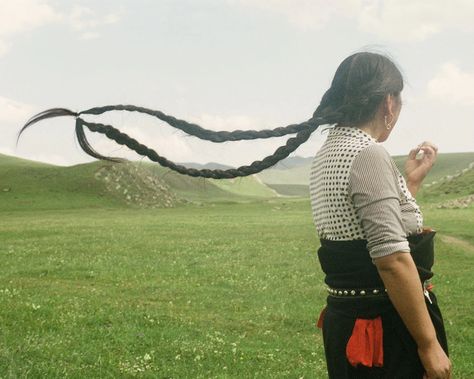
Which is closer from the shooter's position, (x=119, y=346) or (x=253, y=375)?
(x=253, y=375)

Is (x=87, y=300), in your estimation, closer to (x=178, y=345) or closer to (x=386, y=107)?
(x=178, y=345)

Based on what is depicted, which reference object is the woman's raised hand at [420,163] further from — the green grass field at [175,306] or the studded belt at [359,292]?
the green grass field at [175,306]

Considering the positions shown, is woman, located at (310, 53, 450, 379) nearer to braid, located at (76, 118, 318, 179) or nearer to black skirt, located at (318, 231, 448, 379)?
black skirt, located at (318, 231, 448, 379)

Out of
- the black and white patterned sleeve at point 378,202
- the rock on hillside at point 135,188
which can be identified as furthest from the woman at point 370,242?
the rock on hillside at point 135,188

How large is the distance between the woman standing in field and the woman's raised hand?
90 centimetres

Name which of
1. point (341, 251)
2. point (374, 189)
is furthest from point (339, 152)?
point (341, 251)

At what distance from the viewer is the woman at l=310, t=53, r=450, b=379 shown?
145 inches

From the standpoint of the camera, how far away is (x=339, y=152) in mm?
3955

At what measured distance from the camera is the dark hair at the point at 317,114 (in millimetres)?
4051

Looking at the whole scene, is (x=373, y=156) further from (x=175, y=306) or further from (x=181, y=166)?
(x=175, y=306)

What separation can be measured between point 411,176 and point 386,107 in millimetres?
1208

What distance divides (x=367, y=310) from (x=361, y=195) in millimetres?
822

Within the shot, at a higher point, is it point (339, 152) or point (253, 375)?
point (339, 152)

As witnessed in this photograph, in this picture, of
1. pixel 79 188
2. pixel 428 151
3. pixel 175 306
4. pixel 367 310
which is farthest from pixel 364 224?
pixel 79 188
